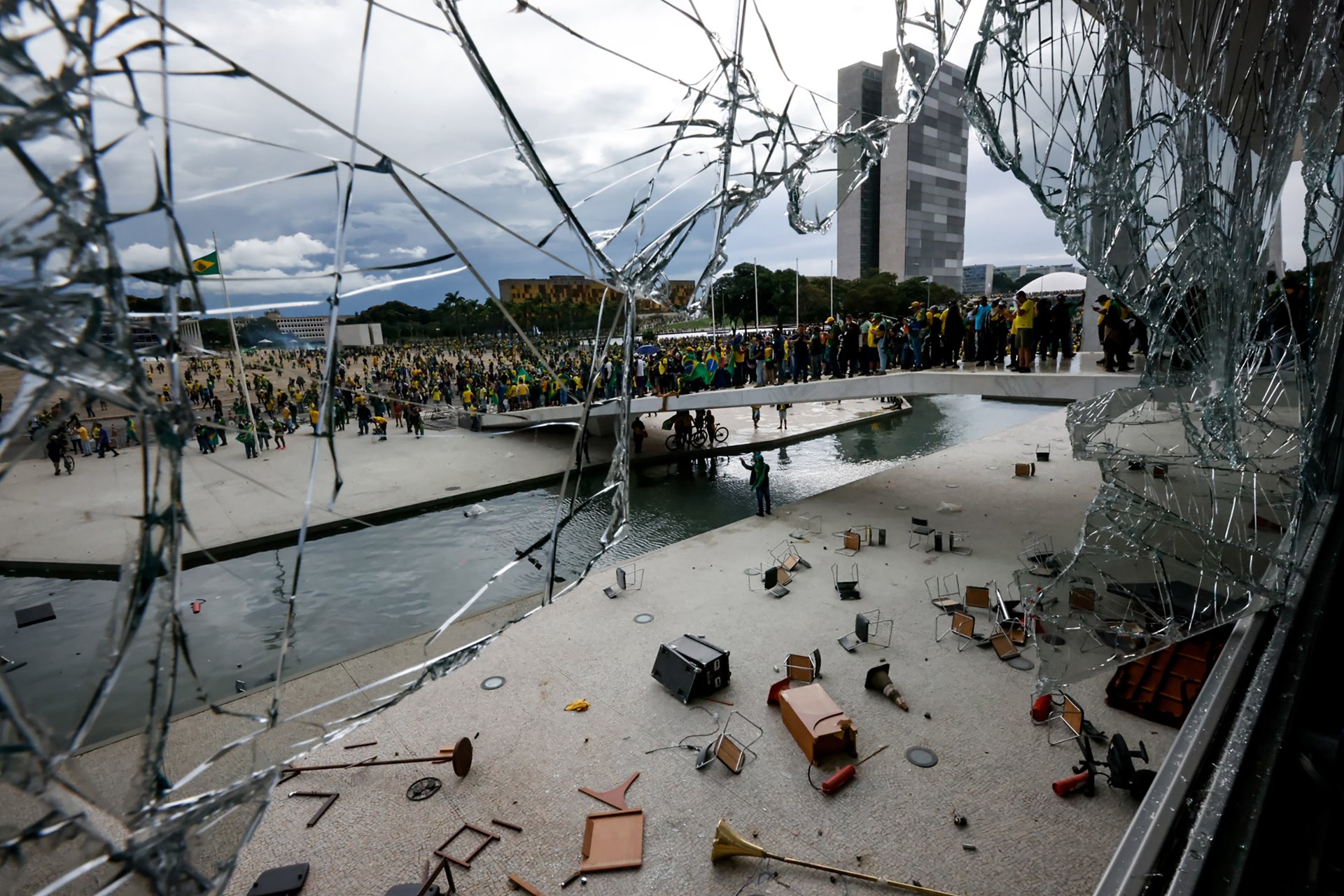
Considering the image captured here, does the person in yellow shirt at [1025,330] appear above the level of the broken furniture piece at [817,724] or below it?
above

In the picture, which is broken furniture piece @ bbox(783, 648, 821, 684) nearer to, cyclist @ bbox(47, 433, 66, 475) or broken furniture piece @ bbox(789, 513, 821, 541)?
broken furniture piece @ bbox(789, 513, 821, 541)

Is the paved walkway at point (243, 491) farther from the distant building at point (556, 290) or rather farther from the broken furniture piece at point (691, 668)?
the broken furniture piece at point (691, 668)

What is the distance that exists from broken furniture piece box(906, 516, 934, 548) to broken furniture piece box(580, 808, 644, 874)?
6571 millimetres

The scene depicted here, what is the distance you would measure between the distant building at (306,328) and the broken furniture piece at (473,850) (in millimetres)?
3732

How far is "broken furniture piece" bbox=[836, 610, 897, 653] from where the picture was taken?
6434 millimetres

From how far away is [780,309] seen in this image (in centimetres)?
3878

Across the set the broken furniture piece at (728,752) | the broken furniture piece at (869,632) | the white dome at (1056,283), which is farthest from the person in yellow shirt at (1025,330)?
the white dome at (1056,283)

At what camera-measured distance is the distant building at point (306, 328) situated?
177 cm

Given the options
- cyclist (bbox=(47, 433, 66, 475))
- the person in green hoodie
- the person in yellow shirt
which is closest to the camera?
cyclist (bbox=(47, 433, 66, 475))

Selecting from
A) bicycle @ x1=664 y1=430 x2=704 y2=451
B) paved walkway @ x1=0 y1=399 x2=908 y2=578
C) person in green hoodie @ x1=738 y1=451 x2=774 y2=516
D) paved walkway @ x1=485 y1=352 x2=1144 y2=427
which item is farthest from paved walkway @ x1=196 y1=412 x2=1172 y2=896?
bicycle @ x1=664 y1=430 x2=704 y2=451

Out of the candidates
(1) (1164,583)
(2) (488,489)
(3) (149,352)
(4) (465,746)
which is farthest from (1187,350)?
(4) (465,746)

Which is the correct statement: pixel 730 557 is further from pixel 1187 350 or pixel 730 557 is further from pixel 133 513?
pixel 133 513

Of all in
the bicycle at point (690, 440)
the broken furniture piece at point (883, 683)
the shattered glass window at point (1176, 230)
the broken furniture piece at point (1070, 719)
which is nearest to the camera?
the shattered glass window at point (1176, 230)

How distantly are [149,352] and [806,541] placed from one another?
9.23 metres
